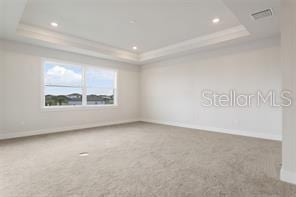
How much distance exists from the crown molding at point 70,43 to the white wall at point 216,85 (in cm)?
180

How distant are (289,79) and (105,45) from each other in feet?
16.1

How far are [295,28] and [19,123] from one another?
6068mm

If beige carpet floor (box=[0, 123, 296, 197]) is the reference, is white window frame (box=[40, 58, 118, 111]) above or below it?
above

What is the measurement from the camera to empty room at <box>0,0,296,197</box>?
217 centimetres

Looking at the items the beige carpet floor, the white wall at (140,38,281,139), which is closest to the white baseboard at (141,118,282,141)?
the white wall at (140,38,281,139)

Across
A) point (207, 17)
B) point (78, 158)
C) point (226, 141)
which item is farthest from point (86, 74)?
point (226, 141)

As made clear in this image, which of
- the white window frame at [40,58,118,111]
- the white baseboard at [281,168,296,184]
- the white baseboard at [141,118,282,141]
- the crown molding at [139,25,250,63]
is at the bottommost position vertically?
the white baseboard at [281,168,296,184]

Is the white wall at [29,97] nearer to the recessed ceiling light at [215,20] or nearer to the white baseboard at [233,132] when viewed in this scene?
the white baseboard at [233,132]

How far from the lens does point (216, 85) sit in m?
5.24

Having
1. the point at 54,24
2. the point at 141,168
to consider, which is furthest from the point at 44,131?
the point at 141,168

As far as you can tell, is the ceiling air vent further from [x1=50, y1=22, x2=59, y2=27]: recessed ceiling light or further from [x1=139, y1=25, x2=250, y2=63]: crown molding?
[x1=50, y1=22, x2=59, y2=27]: recessed ceiling light

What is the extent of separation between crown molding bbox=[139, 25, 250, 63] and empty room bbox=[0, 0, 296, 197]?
1.4 inches

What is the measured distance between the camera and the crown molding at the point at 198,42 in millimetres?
4215

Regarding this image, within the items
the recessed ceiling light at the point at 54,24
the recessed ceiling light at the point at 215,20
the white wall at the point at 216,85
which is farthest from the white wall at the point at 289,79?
the recessed ceiling light at the point at 54,24
